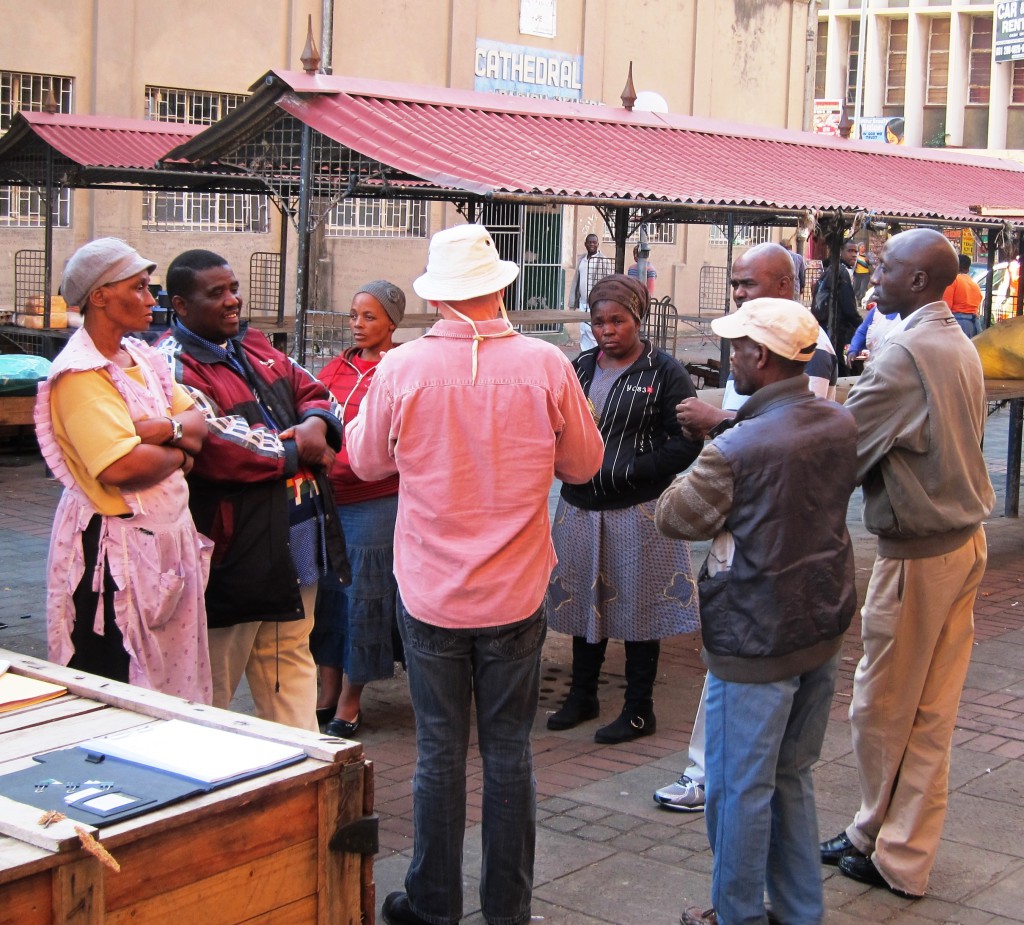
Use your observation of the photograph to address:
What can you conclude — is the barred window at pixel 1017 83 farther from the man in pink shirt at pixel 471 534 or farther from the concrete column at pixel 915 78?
the man in pink shirt at pixel 471 534

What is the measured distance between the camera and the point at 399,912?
155 inches

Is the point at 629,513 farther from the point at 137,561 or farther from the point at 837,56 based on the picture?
the point at 837,56

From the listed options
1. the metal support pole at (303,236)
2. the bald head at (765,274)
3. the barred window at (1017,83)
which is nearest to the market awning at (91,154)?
the metal support pole at (303,236)

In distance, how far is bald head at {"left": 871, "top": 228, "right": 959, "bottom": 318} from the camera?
4316 mm

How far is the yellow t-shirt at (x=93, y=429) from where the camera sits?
379cm

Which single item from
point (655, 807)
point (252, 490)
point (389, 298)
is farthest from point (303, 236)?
point (655, 807)

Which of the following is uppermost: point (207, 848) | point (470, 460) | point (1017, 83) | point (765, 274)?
point (1017, 83)

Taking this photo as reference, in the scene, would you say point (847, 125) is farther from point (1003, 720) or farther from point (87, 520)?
point (87, 520)

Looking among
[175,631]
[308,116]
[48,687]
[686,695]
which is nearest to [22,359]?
[308,116]

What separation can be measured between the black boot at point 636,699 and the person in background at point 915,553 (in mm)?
1325

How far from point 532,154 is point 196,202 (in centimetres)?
1314

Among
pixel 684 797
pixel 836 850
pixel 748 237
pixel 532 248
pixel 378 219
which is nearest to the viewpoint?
pixel 836 850

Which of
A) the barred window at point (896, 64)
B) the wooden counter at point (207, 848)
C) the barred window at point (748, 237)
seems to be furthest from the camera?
the barred window at point (896, 64)

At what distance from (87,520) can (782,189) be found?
6954 mm
